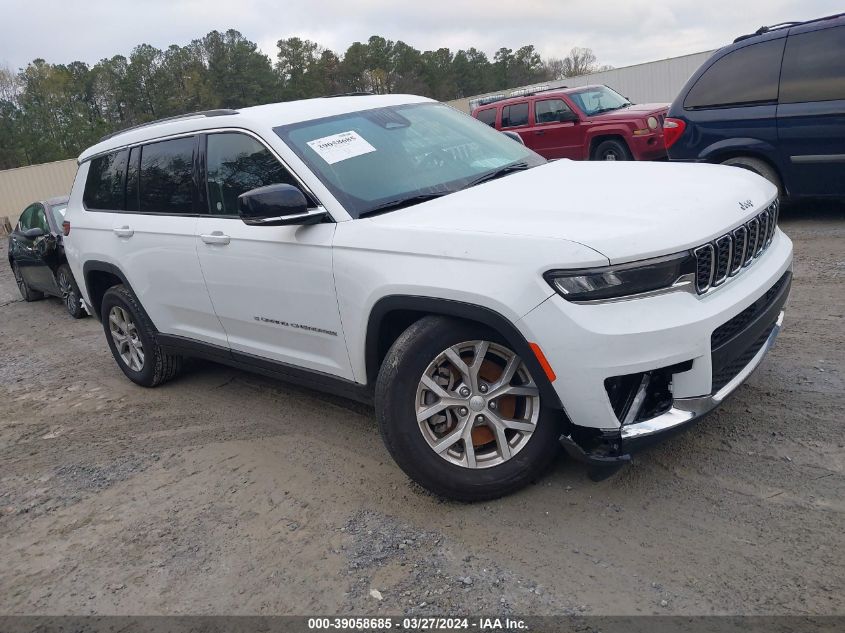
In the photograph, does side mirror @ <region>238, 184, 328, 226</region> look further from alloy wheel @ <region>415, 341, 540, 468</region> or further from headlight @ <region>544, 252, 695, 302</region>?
headlight @ <region>544, 252, 695, 302</region>

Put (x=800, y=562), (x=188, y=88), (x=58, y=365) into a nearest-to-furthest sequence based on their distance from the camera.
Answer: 1. (x=800, y=562)
2. (x=58, y=365)
3. (x=188, y=88)

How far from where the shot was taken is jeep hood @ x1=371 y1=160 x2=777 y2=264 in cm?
297

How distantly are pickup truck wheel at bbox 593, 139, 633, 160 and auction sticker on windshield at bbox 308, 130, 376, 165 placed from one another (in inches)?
382

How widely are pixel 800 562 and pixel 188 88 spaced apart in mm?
55748

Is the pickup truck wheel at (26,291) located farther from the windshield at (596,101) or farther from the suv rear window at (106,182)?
the windshield at (596,101)

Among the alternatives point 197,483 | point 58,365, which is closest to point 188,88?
point 58,365

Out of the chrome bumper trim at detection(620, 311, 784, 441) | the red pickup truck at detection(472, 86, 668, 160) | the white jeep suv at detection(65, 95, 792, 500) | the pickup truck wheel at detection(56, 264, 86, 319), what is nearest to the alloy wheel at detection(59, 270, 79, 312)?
the pickup truck wheel at detection(56, 264, 86, 319)

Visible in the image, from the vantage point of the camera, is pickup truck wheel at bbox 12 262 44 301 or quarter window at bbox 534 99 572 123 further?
quarter window at bbox 534 99 572 123

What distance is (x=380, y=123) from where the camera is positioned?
433 cm

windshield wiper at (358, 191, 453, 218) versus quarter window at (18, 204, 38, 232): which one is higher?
windshield wiper at (358, 191, 453, 218)

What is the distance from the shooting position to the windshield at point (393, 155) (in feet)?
12.5

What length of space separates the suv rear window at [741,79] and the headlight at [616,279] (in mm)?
5722

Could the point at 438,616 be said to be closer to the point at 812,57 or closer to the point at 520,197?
the point at 520,197

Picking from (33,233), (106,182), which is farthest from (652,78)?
(106,182)
